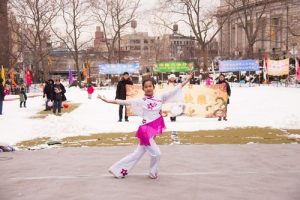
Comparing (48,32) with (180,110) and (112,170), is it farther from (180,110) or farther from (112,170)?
(112,170)

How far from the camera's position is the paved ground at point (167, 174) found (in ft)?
20.8

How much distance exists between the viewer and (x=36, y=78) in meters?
62.0

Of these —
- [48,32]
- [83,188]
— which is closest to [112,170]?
[83,188]

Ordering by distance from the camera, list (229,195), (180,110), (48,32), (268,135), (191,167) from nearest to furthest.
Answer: (229,195), (191,167), (268,135), (180,110), (48,32)

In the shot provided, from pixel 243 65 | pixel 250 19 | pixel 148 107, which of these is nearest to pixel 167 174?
pixel 148 107

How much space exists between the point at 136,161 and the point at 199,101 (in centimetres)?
1051

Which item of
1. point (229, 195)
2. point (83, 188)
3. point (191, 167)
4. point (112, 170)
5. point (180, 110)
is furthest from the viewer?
point (180, 110)

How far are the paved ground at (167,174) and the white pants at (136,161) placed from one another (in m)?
0.14

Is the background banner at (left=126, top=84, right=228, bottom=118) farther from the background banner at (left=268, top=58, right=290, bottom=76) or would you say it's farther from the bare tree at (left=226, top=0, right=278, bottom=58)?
the bare tree at (left=226, top=0, right=278, bottom=58)

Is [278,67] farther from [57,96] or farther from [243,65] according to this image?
[57,96]

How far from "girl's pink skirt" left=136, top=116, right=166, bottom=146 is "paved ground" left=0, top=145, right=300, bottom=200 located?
1.99 ft

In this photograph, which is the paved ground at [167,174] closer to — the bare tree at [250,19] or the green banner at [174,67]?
the green banner at [174,67]

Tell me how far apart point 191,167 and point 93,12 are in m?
53.7

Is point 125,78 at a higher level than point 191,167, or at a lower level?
higher
